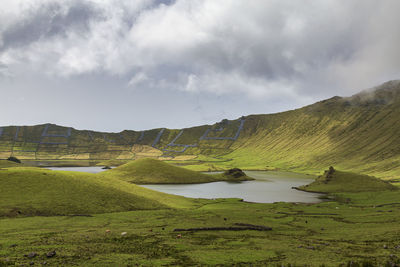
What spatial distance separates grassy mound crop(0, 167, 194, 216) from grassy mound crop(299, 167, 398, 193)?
304ft

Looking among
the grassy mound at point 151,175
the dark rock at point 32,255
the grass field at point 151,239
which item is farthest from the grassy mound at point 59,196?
the grassy mound at point 151,175

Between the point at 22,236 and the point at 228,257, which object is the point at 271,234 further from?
the point at 22,236

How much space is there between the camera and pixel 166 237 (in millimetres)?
38781

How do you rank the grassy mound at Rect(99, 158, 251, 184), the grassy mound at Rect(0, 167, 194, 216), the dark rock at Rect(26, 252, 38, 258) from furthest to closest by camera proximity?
the grassy mound at Rect(99, 158, 251, 184) → the grassy mound at Rect(0, 167, 194, 216) → the dark rock at Rect(26, 252, 38, 258)

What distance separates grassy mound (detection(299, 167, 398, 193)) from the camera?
135 metres

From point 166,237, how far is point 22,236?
64.0ft

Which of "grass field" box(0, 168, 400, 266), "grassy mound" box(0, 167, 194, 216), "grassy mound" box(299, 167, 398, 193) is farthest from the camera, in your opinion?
"grassy mound" box(299, 167, 398, 193)

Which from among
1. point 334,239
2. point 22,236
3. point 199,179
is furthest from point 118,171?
point 334,239

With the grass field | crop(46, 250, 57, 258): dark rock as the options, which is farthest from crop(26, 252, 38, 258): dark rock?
crop(46, 250, 57, 258): dark rock

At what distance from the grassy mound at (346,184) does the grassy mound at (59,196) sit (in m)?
92.8

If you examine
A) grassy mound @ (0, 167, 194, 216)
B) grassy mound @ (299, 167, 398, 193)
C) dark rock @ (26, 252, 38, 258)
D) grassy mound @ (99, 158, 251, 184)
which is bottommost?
grassy mound @ (99, 158, 251, 184)

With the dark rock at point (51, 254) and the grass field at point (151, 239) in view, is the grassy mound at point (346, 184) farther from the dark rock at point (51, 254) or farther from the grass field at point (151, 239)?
the dark rock at point (51, 254)

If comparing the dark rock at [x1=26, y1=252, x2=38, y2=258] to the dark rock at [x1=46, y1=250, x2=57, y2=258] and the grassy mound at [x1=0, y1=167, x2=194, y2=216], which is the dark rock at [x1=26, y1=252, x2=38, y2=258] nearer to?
the dark rock at [x1=46, y1=250, x2=57, y2=258]

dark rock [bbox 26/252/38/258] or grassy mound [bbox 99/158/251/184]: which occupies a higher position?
dark rock [bbox 26/252/38/258]
